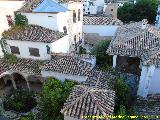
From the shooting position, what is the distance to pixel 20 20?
2752cm

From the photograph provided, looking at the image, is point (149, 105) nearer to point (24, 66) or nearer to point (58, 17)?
point (24, 66)

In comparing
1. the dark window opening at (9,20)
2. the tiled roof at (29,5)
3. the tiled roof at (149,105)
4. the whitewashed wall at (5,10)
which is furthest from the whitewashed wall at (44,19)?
the tiled roof at (149,105)

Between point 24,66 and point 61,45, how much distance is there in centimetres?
469

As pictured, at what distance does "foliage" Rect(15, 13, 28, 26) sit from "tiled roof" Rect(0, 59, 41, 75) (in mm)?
4301

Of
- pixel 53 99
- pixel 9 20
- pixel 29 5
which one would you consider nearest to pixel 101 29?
pixel 29 5

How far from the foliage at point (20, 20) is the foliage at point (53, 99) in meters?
9.48

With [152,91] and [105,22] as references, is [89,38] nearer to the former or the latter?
[105,22]

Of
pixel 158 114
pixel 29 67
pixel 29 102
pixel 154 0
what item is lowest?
pixel 29 102

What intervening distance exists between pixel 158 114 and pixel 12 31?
57.3 ft

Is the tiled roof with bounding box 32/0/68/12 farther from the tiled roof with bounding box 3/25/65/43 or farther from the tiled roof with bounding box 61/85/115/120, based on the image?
the tiled roof with bounding box 61/85/115/120

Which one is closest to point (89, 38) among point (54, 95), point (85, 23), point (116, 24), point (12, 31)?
point (85, 23)

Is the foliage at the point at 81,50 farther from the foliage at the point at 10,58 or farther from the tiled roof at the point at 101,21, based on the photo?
the foliage at the point at 10,58

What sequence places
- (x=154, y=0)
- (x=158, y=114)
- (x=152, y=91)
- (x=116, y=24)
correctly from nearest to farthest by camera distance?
1. (x=158, y=114)
2. (x=152, y=91)
3. (x=116, y=24)
4. (x=154, y=0)

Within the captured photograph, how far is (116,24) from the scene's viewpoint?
35.8m
